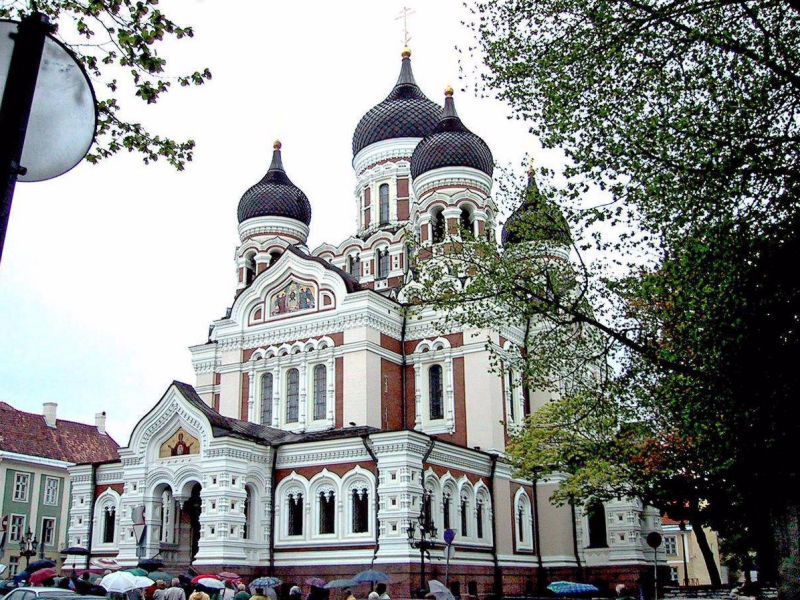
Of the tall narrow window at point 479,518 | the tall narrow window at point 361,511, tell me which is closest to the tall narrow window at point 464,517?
the tall narrow window at point 479,518

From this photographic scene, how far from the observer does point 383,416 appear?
100ft

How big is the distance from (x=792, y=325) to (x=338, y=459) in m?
15.7

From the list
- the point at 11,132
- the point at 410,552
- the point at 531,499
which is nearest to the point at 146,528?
the point at 410,552

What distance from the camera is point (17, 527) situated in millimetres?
42000

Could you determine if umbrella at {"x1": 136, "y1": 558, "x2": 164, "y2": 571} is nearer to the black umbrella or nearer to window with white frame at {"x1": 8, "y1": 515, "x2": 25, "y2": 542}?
the black umbrella

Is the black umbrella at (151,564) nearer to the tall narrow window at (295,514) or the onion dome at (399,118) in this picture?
the tall narrow window at (295,514)

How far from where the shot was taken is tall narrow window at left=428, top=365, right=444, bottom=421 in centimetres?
3161

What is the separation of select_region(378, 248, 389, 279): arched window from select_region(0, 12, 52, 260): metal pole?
3325cm

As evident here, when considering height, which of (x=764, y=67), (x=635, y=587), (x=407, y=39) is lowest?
(x=635, y=587)

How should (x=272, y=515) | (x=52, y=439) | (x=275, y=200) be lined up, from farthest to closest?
(x=52, y=439)
(x=275, y=200)
(x=272, y=515)

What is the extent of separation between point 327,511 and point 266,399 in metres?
7.48

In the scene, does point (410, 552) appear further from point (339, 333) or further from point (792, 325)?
point (792, 325)

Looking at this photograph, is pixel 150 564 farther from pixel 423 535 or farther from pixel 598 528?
pixel 598 528

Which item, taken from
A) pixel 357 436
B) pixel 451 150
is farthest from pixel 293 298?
pixel 451 150
